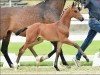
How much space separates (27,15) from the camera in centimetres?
1366

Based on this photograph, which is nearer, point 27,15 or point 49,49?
point 27,15

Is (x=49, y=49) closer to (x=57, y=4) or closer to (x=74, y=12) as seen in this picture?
(x=57, y=4)

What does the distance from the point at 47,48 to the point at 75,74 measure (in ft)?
26.1

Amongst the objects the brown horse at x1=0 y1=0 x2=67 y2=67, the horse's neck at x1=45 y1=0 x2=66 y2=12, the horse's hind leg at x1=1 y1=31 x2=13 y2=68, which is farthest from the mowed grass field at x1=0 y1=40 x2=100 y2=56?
the horse's neck at x1=45 y1=0 x2=66 y2=12

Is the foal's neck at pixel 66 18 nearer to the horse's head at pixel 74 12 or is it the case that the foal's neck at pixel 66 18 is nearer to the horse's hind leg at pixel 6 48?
the horse's head at pixel 74 12

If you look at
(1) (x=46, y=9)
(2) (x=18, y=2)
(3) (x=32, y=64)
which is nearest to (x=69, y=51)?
(3) (x=32, y=64)

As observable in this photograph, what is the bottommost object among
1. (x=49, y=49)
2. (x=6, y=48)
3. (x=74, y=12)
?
(x=49, y=49)

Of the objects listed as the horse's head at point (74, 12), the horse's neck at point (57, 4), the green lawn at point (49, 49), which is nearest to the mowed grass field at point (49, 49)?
the green lawn at point (49, 49)

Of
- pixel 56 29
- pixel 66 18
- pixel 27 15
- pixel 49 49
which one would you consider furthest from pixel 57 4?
pixel 49 49

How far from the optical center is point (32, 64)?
14.8m

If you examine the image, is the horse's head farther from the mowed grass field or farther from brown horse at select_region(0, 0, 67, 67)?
the mowed grass field

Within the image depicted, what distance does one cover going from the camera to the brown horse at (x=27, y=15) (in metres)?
13.5

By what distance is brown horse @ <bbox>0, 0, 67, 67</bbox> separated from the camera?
13512mm

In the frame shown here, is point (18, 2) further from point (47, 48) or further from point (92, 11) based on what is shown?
point (92, 11)
